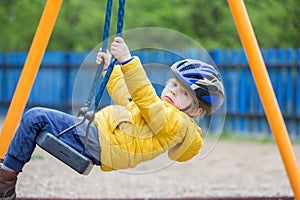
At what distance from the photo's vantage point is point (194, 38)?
14469mm

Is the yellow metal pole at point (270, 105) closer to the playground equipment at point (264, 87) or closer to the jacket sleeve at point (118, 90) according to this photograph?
the playground equipment at point (264, 87)

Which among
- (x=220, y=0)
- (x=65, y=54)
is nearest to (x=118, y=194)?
(x=65, y=54)

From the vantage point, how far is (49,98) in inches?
556

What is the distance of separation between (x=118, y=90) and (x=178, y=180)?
4.08 m

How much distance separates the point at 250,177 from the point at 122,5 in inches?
187

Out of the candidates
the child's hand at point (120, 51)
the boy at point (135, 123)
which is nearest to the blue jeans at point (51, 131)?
the boy at point (135, 123)

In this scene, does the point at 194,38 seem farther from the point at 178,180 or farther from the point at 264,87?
the point at 264,87

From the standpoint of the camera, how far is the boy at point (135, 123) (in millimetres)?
3332

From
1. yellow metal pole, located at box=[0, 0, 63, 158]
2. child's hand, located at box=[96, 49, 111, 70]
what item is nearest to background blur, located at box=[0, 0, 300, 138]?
yellow metal pole, located at box=[0, 0, 63, 158]

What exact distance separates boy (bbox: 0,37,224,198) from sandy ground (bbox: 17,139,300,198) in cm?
166

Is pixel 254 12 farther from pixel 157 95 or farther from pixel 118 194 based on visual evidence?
pixel 157 95

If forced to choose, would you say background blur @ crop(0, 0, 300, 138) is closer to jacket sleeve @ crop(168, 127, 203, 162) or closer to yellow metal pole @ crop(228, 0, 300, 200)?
yellow metal pole @ crop(228, 0, 300, 200)

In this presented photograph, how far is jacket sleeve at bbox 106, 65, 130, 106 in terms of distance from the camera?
140 inches

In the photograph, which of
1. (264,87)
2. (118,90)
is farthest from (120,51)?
(264,87)
